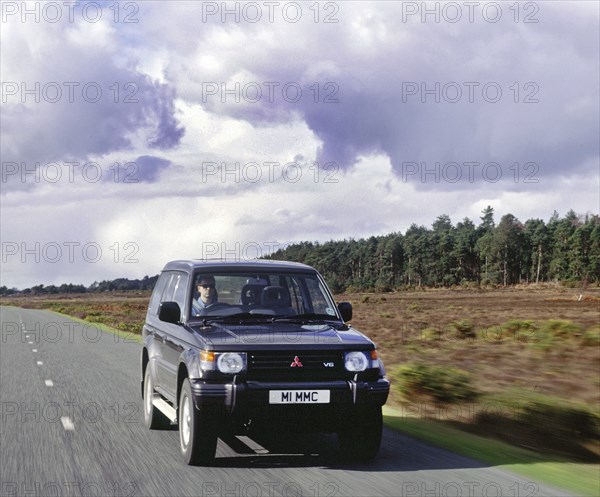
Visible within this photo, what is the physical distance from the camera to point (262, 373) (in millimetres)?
7230

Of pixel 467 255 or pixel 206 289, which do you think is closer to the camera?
pixel 206 289

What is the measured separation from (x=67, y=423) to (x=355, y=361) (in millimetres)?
4400

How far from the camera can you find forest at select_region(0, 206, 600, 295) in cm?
12925

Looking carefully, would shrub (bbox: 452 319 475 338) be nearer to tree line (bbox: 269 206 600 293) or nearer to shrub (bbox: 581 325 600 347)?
shrub (bbox: 581 325 600 347)

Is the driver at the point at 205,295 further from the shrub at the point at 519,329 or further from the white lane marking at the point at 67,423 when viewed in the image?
the shrub at the point at 519,329

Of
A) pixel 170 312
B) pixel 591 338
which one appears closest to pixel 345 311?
pixel 170 312

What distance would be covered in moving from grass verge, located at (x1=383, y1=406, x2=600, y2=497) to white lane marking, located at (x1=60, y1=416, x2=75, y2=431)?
386cm

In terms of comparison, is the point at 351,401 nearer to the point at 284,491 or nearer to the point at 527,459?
the point at 284,491

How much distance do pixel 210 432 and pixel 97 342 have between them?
21.9 m

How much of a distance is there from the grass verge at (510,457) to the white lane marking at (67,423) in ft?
12.7

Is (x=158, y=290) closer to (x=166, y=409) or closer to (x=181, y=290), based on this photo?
(x=181, y=290)

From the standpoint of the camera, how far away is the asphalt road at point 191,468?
6441 mm

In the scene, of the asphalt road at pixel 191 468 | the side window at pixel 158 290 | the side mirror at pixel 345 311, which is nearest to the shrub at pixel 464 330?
the asphalt road at pixel 191 468

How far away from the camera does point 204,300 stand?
867 centimetres
